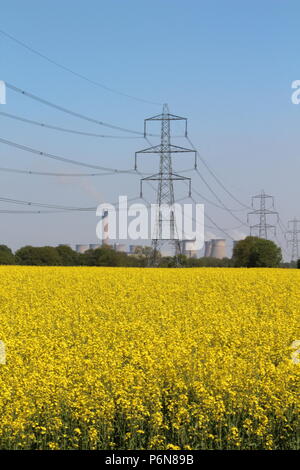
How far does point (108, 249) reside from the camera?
3615 inches

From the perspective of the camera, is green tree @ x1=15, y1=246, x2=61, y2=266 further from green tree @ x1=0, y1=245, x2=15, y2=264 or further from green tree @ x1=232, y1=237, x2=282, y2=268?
green tree @ x1=232, y1=237, x2=282, y2=268

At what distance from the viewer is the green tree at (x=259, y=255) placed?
73.1 metres

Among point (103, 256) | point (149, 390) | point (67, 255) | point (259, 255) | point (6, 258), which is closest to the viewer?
point (149, 390)

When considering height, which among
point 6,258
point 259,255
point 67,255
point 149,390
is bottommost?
point 149,390

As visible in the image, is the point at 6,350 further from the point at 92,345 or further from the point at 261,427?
the point at 261,427

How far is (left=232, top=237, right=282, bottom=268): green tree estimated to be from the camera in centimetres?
7306

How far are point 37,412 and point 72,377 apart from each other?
41.6 inches

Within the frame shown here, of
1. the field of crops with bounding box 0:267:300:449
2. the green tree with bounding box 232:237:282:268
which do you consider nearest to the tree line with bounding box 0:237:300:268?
the green tree with bounding box 232:237:282:268

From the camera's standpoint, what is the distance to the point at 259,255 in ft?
244

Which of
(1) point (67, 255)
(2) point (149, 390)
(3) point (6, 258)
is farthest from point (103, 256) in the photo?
(2) point (149, 390)

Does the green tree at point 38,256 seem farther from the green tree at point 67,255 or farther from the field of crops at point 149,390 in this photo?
the field of crops at point 149,390

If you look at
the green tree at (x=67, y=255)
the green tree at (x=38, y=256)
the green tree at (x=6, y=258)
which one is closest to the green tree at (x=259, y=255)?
the green tree at (x=67, y=255)

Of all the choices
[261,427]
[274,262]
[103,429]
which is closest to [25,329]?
[103,429]

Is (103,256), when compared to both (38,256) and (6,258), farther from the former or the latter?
(6,258)
